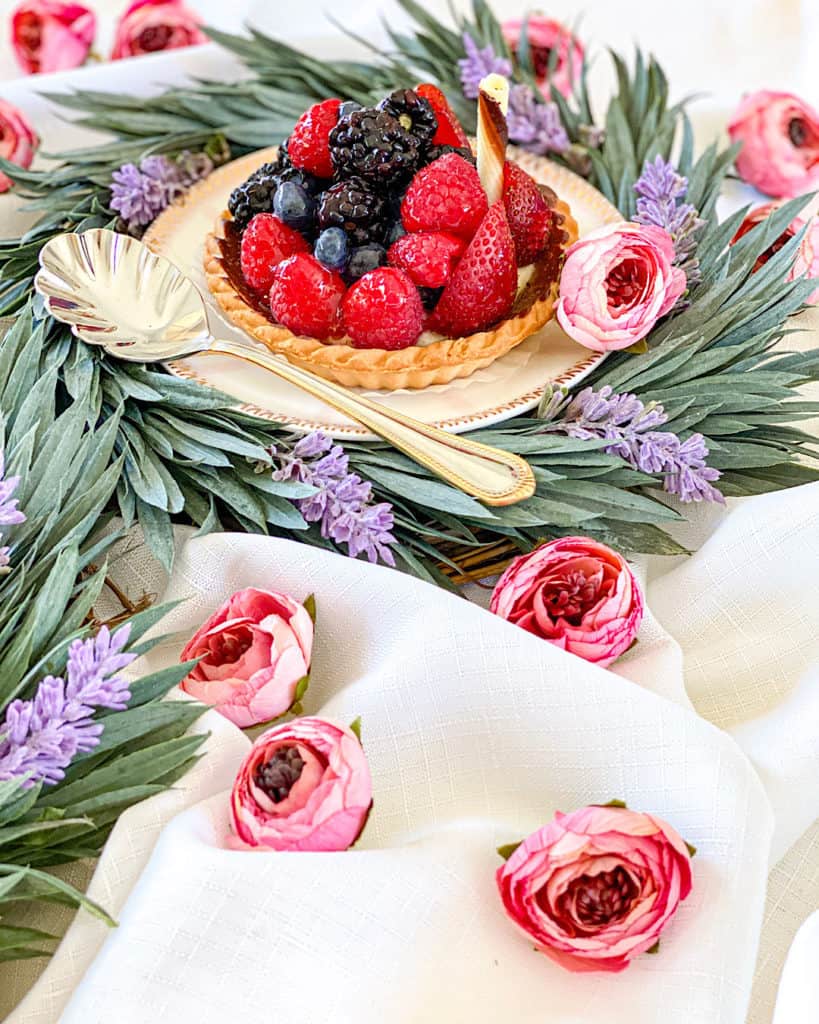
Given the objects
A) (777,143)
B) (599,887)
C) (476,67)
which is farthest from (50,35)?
(599,887)

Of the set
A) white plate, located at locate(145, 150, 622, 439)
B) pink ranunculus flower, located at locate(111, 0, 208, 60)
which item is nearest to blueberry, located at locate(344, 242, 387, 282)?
white plate, located at locate(145, 150, 622, 439)

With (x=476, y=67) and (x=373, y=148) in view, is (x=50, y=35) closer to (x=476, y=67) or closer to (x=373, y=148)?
(x=476, y=67)

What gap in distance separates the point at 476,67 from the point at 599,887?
957mm

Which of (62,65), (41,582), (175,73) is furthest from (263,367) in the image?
(62,65)

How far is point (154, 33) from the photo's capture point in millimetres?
1475

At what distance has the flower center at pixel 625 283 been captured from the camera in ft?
3.04

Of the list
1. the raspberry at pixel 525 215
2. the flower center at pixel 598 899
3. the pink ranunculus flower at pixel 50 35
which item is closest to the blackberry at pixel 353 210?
the raspberry at pixel 525 215

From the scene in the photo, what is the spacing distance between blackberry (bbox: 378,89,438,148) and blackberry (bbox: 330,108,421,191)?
0.02 metres

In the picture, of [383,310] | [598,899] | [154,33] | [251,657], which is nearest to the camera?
[598,899]

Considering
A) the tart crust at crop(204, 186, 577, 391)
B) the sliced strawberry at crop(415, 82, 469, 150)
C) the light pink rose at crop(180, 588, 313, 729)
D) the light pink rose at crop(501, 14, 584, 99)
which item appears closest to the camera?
the light pink rose at crop(180, 588, 313, 729)

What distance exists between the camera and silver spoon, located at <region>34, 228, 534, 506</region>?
844 millimetres

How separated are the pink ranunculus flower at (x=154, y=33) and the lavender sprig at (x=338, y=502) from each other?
34.0 inches

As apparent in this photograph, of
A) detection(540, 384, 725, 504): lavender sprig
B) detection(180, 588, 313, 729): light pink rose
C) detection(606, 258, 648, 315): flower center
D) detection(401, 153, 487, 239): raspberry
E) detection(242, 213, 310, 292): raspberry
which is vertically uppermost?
detection(401, 153, 487, 239): raspberry

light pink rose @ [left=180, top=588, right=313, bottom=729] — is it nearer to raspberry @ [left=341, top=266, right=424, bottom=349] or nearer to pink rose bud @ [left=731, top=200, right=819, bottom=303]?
raspberry @ [left=341, top=266, right=424, bottom=349]
